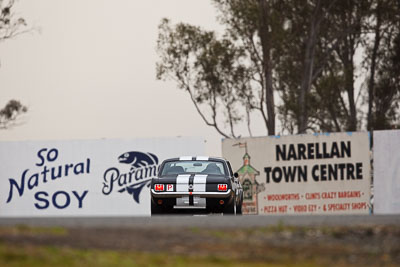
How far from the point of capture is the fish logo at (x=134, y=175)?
29.3 m

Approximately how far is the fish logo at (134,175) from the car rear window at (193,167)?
30.8 ft

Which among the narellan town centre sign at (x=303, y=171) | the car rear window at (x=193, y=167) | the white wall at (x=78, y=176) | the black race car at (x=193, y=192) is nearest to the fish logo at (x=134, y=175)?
the white wall at (x=78, y=176)

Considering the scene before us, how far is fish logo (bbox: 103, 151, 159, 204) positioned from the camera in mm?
29297

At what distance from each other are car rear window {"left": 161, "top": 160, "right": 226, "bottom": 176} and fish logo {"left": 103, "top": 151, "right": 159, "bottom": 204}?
30.8 feet

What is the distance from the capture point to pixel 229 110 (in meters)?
44.4

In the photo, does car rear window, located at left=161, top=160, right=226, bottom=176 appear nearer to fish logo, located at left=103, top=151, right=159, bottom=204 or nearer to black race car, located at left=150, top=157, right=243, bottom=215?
black race car, located at left=150, top=157, right=243, bottom=215

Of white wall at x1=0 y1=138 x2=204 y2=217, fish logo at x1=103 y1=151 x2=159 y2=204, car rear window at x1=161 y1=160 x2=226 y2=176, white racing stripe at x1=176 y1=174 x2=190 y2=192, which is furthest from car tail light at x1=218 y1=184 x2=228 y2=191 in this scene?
fish logo at x1=103 y1=151 x2=159 y2=204

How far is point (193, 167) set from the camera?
19.8 m

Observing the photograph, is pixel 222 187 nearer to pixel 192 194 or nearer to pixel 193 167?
pixel 192 194

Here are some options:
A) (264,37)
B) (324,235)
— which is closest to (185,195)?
(324,235)

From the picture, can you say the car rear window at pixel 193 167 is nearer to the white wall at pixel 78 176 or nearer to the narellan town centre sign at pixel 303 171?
the narellan town centre sign at pixel 303 171

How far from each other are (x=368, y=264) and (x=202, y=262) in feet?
5.65

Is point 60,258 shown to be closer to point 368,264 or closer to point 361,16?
point 368,264

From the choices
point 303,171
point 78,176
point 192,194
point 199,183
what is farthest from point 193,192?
point 78,176
